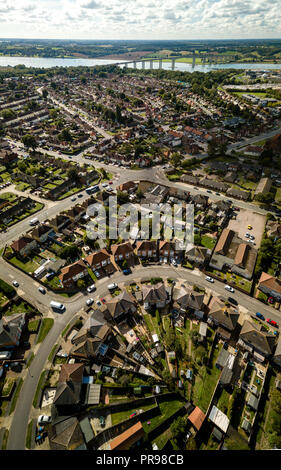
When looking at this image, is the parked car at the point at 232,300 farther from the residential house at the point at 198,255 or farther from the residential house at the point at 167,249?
the residential house at the point at 167,249

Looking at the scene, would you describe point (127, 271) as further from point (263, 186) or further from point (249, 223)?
point (263, 186)

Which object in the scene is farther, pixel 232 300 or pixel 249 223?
pixel 249 223

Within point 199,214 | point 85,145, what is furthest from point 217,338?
point 85,145

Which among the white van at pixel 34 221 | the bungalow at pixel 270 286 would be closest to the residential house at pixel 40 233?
the white van at pixel 34 221

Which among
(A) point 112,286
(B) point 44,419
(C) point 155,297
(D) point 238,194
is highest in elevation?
(D) point 238,194

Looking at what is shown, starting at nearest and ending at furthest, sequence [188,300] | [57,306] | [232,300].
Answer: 1. [188,300]
2. [57,306]
3. [232,300]

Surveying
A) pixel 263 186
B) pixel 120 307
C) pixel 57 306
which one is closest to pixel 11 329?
pixel 57 306

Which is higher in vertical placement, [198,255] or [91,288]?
[198,255]
